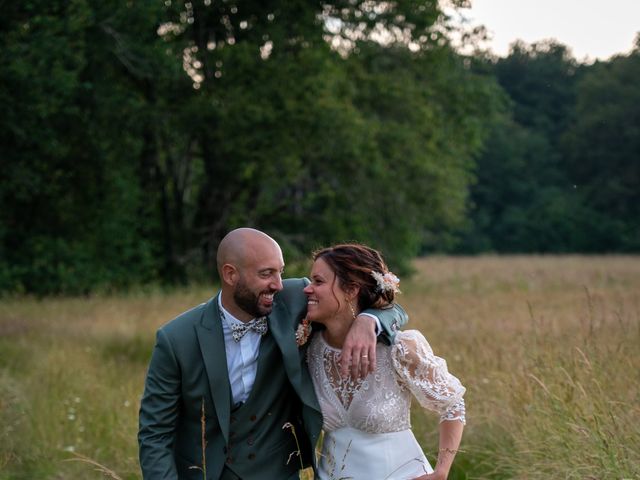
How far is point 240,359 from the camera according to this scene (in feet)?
13.6

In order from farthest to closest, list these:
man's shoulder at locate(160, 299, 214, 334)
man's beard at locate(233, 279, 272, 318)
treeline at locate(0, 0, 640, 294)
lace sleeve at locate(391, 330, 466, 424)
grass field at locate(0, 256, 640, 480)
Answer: treeline at locate(0, 0, 640, 294) < grass field at locate(0, 256, 640, 480) < man's shoulder at locate(160, 299, 214, 334) < man's beard at locate(233, 279, 272, 318) < lace sleeve at locate(391, 330, 466, 424)

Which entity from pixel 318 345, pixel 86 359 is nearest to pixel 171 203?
pixel 86 359

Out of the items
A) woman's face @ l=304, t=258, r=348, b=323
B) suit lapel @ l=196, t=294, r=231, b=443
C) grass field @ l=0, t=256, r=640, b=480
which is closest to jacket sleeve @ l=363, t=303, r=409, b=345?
woman's face @ l=304, t=258, r=348, b=323

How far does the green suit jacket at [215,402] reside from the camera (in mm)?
4023

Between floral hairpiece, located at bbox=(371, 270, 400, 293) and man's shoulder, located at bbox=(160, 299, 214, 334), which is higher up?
floral hairpiece, located at bbox=(371, 270, 400, 293)

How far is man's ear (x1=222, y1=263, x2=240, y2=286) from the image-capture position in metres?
4.02

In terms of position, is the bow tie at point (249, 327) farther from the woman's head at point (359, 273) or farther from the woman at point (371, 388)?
the woman's head at point (359, 273)

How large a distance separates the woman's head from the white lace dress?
0.19 metres

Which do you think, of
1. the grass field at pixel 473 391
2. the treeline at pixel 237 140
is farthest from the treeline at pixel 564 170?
the grass field at pixel 473 391

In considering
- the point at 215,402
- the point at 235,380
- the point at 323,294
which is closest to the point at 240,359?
the point at 235,380

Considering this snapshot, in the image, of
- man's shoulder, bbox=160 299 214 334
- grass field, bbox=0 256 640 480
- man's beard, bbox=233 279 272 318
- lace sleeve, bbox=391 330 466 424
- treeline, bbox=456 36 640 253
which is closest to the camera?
lace sleeve, bbox=391 330 466 424

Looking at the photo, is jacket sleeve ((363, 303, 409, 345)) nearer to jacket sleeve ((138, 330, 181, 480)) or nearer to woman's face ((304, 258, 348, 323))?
woman's face ((304, 258, 348, 323))

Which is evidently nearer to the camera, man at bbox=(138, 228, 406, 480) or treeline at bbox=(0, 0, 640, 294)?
man at bbox=(138, 228, 406, 480)

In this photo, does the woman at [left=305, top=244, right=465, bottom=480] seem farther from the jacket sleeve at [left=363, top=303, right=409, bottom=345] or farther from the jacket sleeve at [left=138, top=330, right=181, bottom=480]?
the jacket sleeve at [left=138, top=330, right=181, bottom=480]
